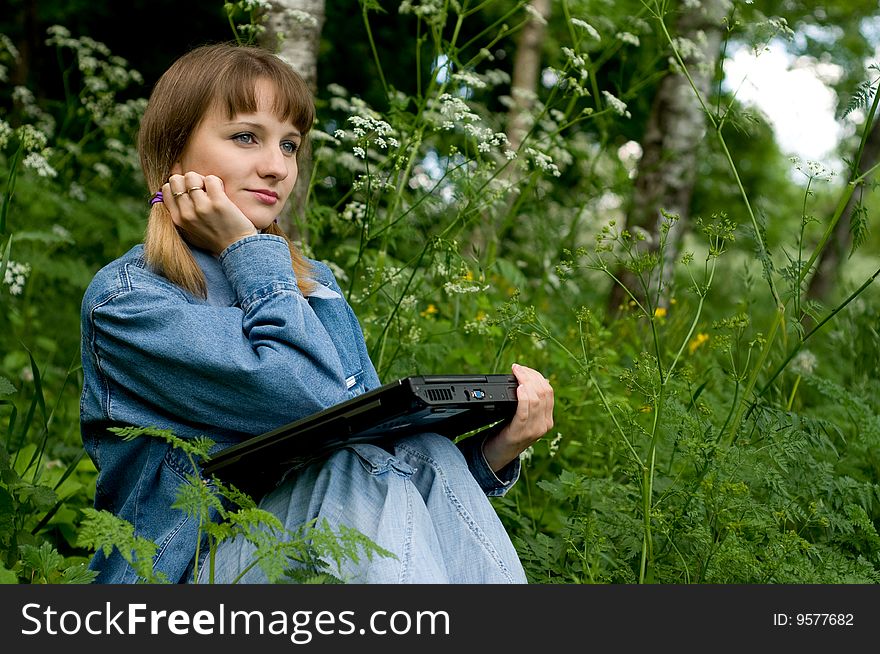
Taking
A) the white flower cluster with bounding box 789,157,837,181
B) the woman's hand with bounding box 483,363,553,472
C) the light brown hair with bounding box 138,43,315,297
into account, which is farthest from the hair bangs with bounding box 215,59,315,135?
the white flower cluster with bounding box 789,157,837,181

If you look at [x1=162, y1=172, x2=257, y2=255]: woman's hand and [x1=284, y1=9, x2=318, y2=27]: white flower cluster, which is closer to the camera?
[x1=162, y1=172, x2=257, y2=255]: woman's hand

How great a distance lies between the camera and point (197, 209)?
6.75ft

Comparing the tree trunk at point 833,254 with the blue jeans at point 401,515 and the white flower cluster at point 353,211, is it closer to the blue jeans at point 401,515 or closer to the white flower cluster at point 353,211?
the white flower cluster at point 353,211

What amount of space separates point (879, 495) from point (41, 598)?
1958 mm

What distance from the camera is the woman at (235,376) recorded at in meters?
1.83

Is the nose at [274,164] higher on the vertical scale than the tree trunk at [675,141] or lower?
lower

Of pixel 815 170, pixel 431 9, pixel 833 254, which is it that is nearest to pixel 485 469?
pixel 815 170

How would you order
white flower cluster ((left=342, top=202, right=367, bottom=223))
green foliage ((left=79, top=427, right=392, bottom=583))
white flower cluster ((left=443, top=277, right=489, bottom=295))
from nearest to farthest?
1. green foliage ((left=79, top=427, right=392, bottom=583))
2. white flower cluster ((left=443, top=277, right=489, bottom=295))
3. white flower cluster ((left=342, top=202, right=367, bottom=223))

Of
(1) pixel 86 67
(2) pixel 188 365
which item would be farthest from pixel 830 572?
(1) pixel 86 67

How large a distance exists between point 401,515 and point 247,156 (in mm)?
896

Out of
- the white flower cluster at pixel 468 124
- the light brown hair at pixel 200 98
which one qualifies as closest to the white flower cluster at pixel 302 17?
the white flower cluster at pixel 468 124

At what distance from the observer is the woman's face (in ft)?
7.16

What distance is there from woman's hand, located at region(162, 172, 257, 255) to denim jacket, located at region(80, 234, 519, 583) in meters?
Result: 0.04

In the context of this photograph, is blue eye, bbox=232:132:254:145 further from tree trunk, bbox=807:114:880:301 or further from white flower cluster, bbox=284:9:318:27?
tree trunk, bbox=807:114:880:301
